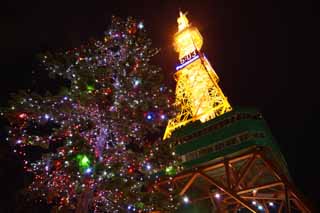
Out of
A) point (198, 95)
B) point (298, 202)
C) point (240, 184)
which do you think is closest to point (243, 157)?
point (240, 184)

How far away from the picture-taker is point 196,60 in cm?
2264

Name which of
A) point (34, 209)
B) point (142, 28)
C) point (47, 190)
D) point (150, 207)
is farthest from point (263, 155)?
point (34, 209)

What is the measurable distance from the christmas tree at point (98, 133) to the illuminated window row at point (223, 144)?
102 inches

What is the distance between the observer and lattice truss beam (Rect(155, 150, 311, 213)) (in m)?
9.68

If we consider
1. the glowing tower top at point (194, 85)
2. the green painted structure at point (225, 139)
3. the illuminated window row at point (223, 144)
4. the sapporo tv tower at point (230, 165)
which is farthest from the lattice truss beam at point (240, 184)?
the glowing tower top at point (194, 85)

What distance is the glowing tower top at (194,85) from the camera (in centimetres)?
1850

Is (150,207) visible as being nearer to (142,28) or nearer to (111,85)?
(111,85)

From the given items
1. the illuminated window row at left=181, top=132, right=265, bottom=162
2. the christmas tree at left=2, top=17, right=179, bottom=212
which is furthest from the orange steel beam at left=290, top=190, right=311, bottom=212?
the christmas tree at left=2, top=17, right=179, bottom=212

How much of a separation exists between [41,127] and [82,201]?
3.08 meters

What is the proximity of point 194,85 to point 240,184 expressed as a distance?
10.1 meters

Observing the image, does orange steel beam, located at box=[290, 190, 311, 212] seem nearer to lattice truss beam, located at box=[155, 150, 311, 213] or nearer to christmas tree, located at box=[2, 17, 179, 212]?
lattice truss beam, located at box=[155, 150, 311, 213]

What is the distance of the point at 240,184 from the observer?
12086mm

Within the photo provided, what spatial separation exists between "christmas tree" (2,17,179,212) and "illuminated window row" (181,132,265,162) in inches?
102

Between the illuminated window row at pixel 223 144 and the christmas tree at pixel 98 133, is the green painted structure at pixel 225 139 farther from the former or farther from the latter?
the christmas tree at pixel 98 133
